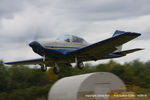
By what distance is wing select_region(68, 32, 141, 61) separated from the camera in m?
19.8

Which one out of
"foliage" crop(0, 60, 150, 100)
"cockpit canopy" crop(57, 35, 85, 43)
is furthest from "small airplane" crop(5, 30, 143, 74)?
"foliage" crop(0, 60, 150, 100)

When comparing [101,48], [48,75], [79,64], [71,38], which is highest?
[71,38]

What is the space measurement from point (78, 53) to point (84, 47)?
2.60 feet

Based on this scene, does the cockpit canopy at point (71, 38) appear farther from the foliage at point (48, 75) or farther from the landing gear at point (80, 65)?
the foliage at point (48, 75)

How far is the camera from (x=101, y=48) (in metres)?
21.8

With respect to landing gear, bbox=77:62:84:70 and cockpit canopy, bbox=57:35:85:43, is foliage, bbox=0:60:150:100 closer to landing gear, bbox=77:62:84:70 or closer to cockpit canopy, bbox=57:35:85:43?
landing gear, bbox=77:62:84:70

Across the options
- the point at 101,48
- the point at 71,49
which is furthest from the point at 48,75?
the point at 101,48

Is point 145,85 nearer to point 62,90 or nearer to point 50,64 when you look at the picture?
point 62,90

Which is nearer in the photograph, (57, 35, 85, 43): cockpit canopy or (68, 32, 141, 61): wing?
(68, 32, 141, 61): wing

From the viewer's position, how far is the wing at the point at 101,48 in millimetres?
19781

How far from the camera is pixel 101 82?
28922 millimetres

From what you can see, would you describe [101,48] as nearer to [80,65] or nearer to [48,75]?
[80,65]

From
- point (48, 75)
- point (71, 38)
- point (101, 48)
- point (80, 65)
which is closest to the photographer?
point (101, 48)

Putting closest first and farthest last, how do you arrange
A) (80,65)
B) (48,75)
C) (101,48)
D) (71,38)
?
(101,48)
(71,38)
(80,65)
(48,75)
